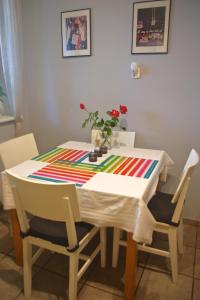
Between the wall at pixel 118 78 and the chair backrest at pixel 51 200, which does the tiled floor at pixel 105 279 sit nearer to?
the chair backrest at pixel 51 200

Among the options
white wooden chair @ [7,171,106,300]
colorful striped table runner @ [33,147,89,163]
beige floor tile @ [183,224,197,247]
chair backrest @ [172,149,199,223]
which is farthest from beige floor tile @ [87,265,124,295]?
colorful striped table runner @ [33,147,89,163]

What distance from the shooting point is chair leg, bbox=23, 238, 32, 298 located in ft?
5.01

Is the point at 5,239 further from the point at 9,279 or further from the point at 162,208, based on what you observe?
the point at 162,208

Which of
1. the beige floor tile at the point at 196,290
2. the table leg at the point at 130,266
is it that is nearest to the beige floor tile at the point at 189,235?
the beige floor tile at the point at 196,290

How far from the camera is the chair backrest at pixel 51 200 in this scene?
3.93 ft

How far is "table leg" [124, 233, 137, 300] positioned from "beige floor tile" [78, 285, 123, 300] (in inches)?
4.4

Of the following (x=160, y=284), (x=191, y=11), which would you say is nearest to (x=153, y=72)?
(x=191, y=11)

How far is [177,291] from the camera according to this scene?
1646 mm

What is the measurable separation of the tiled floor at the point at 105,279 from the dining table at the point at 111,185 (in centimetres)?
14

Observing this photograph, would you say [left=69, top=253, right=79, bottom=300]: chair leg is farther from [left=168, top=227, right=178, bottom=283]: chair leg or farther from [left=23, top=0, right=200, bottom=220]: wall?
[left=23, top=0, right=200, bottom=220]: wall

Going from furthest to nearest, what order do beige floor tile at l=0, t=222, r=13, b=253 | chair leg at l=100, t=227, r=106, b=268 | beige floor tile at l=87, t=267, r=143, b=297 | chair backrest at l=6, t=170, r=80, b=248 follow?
beige floor tile at l=0, t=222, r=13, b=253 < chair leg at l=100, t=227, r=106, b=268 < beige floor tile at l=87, t=267, r=143, b=297 < chair backrest at l=6, t=170, r=80, b=248

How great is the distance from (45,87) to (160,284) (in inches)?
86.4

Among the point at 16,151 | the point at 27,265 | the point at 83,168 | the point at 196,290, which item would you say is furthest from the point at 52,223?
the point at 196,290

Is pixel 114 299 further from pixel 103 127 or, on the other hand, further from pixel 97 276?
pixel 103 127
